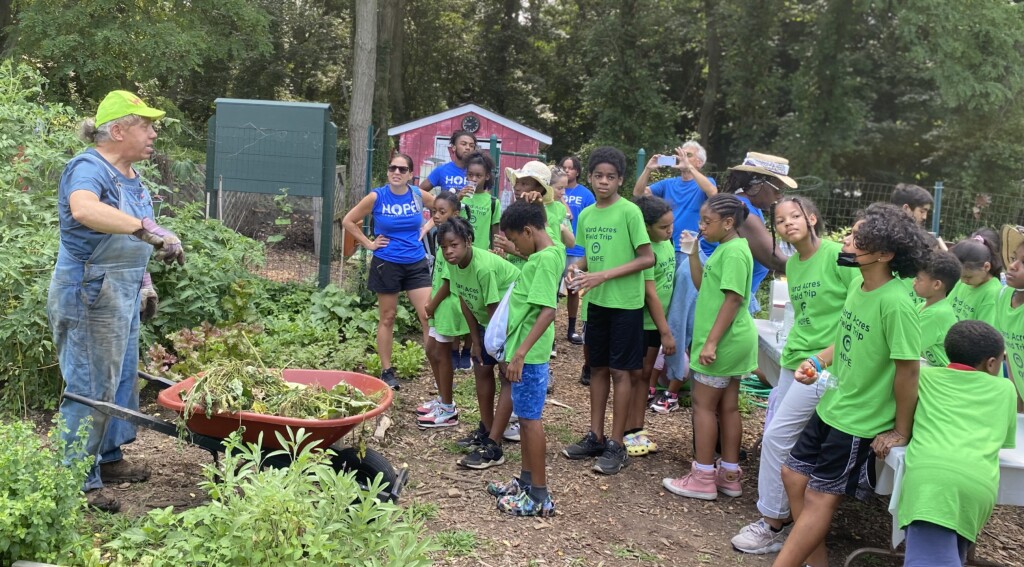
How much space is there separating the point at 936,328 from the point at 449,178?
4434 millimetres

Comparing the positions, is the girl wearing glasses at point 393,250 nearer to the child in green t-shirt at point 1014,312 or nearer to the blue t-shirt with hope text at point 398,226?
the blue t-shirt with hope text at point 398,226

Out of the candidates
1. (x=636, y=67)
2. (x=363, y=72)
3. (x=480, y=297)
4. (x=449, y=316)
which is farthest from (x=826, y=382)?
(x=636, y=67)

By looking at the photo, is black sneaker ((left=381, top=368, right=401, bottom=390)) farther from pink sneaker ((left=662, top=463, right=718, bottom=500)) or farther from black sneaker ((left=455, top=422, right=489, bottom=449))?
pink sneaker ((left=662, top=463, right=718, bottom=500))

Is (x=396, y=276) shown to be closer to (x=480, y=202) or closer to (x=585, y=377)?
(x=480, y=202)

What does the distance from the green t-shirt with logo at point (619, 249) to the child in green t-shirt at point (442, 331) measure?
0.95 m

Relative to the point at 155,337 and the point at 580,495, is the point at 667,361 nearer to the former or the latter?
the point at 580,495

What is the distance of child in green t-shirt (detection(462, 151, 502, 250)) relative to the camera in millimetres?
6824

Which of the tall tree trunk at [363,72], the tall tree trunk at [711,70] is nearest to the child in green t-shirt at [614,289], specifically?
the tall tree trunk at [363,72]

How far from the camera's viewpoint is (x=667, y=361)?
6520mm

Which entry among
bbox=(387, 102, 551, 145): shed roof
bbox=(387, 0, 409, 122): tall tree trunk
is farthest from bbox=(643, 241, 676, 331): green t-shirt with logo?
bbox=(387, 0, 409, 122): tall tree trunk

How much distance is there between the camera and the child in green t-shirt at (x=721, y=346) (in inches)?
180

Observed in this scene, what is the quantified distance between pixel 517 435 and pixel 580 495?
92 cm

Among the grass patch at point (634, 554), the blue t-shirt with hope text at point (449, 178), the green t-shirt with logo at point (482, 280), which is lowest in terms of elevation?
the grass patch at point (634, 554)

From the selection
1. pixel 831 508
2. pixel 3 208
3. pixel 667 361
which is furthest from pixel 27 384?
pixel 831 508
